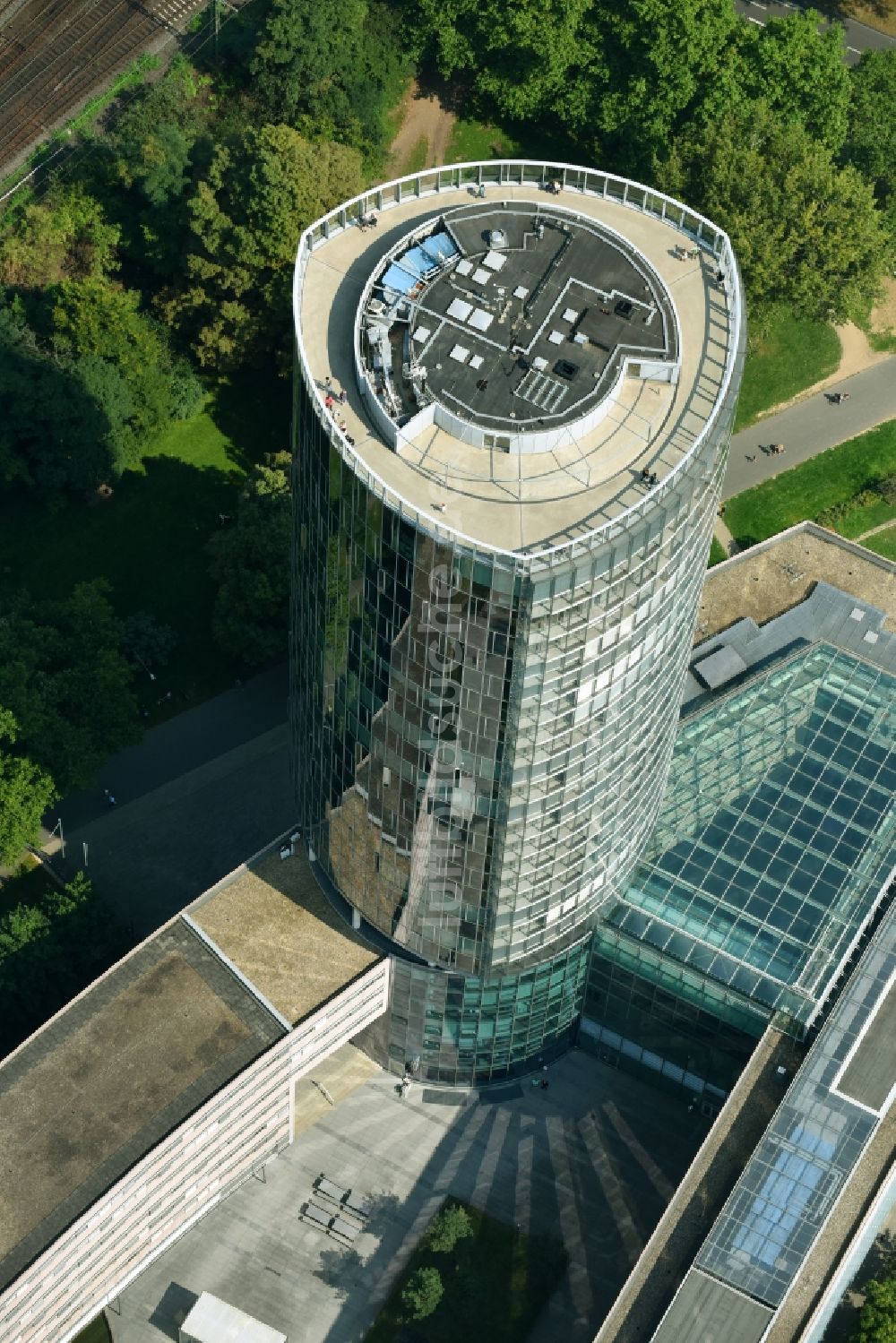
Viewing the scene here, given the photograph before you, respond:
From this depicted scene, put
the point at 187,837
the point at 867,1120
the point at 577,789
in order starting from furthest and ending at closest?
the point at 187,837
the point at 867,1120
the point at 577,789

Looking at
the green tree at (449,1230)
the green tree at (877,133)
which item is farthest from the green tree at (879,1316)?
the green tree at (877,133)

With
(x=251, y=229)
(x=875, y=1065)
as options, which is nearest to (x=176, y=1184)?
(x=875, y=1065)

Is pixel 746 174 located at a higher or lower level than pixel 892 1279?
higher

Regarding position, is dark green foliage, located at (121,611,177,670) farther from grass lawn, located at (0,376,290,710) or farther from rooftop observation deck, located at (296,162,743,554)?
rooftop observation deck, located at (296,162,743,554)

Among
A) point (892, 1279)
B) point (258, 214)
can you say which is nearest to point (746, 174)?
point (258, 214)

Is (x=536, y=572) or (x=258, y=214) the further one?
(x=258, y=214)

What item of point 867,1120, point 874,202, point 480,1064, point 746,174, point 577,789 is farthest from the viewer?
point 874,202

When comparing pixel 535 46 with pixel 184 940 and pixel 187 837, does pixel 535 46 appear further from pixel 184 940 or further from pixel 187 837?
pixel 184 940

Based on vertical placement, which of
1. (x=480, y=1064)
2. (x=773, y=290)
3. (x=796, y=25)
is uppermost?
(x=796, y=25)
